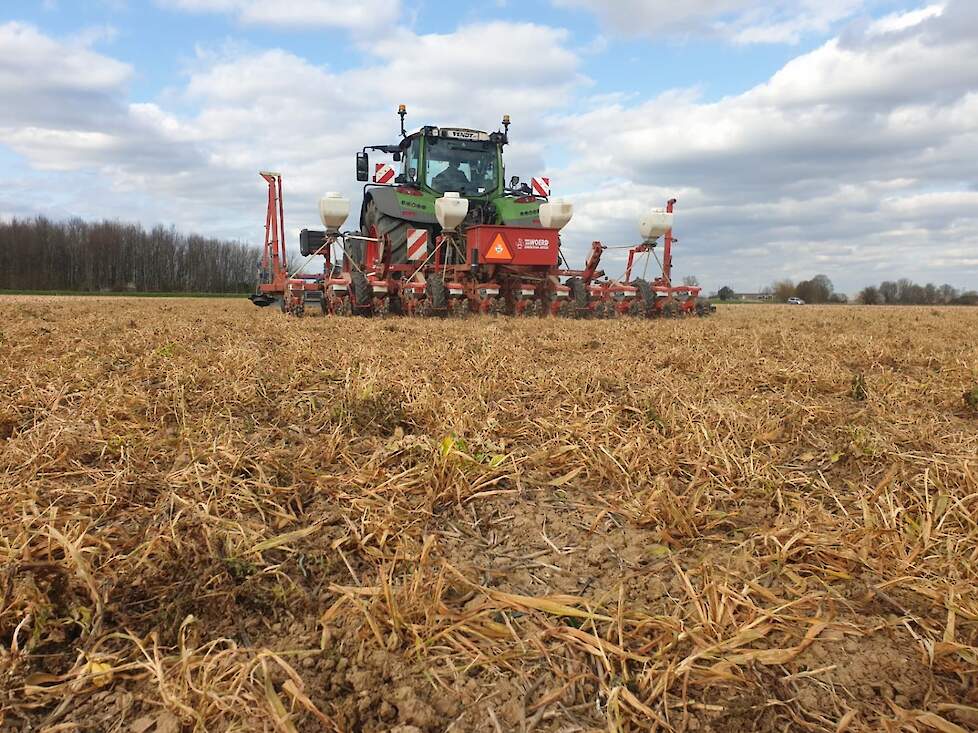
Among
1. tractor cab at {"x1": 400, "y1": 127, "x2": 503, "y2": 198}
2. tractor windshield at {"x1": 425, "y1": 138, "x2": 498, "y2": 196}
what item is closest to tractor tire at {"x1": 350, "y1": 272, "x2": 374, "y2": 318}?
tractor cab at {"x1": 400, "y1": 127, "x2": 503, "y2": 198}

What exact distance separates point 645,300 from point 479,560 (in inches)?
364

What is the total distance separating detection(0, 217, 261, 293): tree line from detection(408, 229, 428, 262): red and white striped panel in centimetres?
4753

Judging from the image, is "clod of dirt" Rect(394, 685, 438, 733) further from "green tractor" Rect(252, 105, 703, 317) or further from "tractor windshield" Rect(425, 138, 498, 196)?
"tractor windshield" Rect(425, 138, 498, 196)

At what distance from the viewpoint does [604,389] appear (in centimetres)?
318

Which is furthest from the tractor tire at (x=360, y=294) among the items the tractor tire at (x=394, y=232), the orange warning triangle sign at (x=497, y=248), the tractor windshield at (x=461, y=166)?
the tractor windshield at (x=461, y=166)

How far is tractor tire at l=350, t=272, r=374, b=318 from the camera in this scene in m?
9.43

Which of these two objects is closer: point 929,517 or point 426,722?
point 426,722

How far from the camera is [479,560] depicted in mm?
1613

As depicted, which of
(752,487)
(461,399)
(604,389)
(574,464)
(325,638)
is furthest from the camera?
(604,389)

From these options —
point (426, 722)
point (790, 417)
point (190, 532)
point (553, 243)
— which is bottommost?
point (426, 722)

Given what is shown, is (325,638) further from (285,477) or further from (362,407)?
(362,407)

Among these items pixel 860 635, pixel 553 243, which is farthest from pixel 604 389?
pixel 553 243

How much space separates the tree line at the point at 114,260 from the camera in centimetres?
4825

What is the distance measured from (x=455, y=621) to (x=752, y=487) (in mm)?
1114
